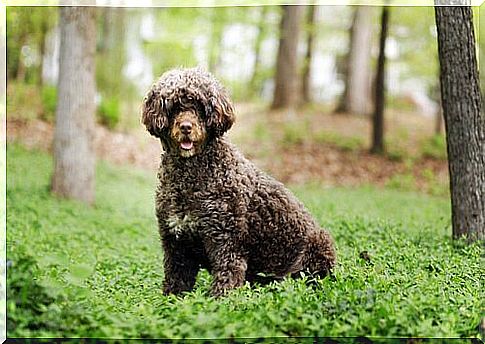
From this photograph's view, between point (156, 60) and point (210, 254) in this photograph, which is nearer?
point (210, 254)

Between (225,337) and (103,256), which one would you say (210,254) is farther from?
(103,256)

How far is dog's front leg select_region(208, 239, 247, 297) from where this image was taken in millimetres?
4934

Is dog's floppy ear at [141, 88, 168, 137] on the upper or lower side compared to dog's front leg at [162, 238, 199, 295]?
upper

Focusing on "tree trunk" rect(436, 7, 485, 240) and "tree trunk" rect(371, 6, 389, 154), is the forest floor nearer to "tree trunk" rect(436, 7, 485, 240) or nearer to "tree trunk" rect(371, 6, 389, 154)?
"tree trunk" rect(371, 6, 389, 154)

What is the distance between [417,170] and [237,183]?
12250mm

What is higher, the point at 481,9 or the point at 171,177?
the point at 481,9

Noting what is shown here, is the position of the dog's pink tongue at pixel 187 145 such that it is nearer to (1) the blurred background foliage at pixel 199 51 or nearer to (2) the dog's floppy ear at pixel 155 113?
(2) the dog's floppy ear at pixel 155 113

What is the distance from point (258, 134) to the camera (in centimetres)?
1805

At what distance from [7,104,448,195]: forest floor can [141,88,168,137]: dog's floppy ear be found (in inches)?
416

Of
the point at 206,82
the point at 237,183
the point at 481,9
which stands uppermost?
the point at 481,9

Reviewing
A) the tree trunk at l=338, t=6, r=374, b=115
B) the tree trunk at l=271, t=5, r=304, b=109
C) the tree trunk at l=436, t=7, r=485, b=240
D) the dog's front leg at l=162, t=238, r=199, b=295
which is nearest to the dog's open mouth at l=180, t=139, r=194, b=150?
the dog's front leg at l=162, t=238, r=199, b=295

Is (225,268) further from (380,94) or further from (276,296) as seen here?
(380,94)

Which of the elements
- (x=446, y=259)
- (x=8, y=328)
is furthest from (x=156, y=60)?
(x=8, y=328)

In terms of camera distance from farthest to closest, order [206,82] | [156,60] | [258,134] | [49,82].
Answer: [156,60] → [49,82] → [258,134] → [206,82]
